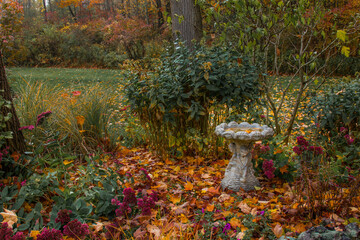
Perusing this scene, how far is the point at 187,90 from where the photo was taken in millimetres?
3270

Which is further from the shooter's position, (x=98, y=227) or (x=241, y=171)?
(x=241, y=171)

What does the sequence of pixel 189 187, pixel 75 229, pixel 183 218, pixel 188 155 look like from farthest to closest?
pixel 188 155
pixel 189 187
pixel 183 218
pixel 75 229

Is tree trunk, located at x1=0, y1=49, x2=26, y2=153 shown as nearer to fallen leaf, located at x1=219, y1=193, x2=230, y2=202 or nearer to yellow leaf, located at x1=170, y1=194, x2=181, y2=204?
yellow leaf, located at x1=170, y1=194, x2=181, y2=204

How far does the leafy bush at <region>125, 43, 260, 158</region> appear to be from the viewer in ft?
9.85

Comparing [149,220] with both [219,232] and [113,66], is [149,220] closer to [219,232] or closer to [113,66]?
[219,232]

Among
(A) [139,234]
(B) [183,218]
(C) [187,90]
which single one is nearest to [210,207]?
(B) [183,218]

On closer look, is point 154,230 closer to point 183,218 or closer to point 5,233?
point 183,218

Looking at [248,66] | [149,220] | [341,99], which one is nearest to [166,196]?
[149,220]

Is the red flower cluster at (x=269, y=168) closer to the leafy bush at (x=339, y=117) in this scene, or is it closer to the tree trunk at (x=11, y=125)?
the leafy bush at (x=339, y=117)

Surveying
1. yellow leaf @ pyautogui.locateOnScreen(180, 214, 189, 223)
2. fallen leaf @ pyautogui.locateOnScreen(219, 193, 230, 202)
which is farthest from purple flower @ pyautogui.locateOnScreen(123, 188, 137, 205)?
fallen leaf @ pyautogui.locateOnScreen(219, 193, 230, 202)

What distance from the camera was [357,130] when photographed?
3156 millimetres

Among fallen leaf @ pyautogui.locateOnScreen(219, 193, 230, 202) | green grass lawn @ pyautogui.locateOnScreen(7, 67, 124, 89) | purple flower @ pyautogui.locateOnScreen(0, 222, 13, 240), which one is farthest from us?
green grass lawn @ pyautogui.locateOnScreen(7, 67, 124, 89)

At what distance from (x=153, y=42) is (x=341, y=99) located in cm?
1487

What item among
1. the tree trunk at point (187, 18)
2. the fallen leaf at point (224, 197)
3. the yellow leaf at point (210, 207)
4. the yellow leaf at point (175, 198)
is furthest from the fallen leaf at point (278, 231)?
the tree trunk at point (187, 18)
